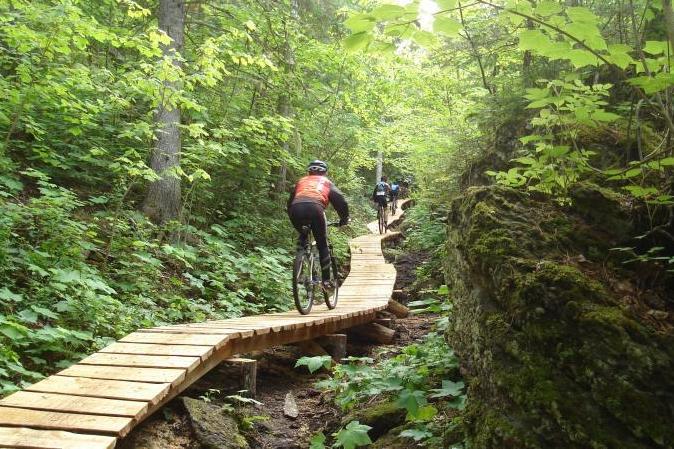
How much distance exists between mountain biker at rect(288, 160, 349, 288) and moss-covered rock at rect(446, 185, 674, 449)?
3344 mm

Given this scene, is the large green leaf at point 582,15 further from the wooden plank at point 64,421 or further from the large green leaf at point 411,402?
the wooden plank at point 64,421

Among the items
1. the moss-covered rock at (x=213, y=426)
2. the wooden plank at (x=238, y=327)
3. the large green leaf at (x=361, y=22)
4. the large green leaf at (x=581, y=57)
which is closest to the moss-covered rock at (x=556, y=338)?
the large green leaf at (x=581, y=57)

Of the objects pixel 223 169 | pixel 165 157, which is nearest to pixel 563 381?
pixel 165 157

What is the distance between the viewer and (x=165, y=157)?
30.7ft

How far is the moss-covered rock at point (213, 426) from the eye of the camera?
377 centimetres

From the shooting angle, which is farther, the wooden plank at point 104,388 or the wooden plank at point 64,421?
the wooden plank at point 104,388

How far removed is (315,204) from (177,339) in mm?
2802

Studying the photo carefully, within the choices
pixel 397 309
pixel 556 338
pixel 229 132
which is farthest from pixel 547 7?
pixel 397 309

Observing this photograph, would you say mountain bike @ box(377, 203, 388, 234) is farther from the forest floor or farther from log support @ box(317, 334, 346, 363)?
log support @ box(317, 334, 346, 363)

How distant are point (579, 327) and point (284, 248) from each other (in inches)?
393

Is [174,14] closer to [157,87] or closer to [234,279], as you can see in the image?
[157,87]

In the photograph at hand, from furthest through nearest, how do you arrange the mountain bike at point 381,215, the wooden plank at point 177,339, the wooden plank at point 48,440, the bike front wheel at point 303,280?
the mountain bike at point 381,215 → the bike front wheel at point 303,280 → the wooden plank at point 177,339 → the wooden plank at point 48,440

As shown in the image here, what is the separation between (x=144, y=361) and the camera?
4.18m

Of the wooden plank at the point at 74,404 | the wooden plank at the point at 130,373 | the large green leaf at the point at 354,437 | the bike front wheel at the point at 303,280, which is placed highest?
the bike front wheel at the point at 303,280
